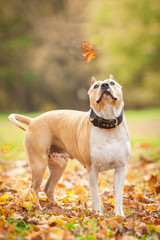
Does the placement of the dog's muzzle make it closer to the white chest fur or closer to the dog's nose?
the dog's nose

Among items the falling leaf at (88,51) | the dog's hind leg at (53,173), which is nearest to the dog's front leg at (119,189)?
the dog's hind leg at (53,173)

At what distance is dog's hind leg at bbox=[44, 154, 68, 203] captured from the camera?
418 centimetres

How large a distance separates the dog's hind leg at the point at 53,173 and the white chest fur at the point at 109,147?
0.90m

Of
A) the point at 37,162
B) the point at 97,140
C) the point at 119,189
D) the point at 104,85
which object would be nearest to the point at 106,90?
the point at 104,85

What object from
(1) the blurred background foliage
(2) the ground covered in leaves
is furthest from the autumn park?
(1) the blurred background foliage

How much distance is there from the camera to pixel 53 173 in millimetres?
4273

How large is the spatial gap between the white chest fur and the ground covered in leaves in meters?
0.55

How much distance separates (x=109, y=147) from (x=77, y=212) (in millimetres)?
858

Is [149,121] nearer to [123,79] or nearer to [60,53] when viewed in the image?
[123,79]

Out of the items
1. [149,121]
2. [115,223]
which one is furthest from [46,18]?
[115,223]

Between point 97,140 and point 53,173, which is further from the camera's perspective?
point 53,173

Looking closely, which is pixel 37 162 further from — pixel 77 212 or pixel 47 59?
pixel 47 59

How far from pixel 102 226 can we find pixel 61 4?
93.5 ft

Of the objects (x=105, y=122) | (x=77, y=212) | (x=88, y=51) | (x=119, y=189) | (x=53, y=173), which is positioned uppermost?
(x=88, y=51)
